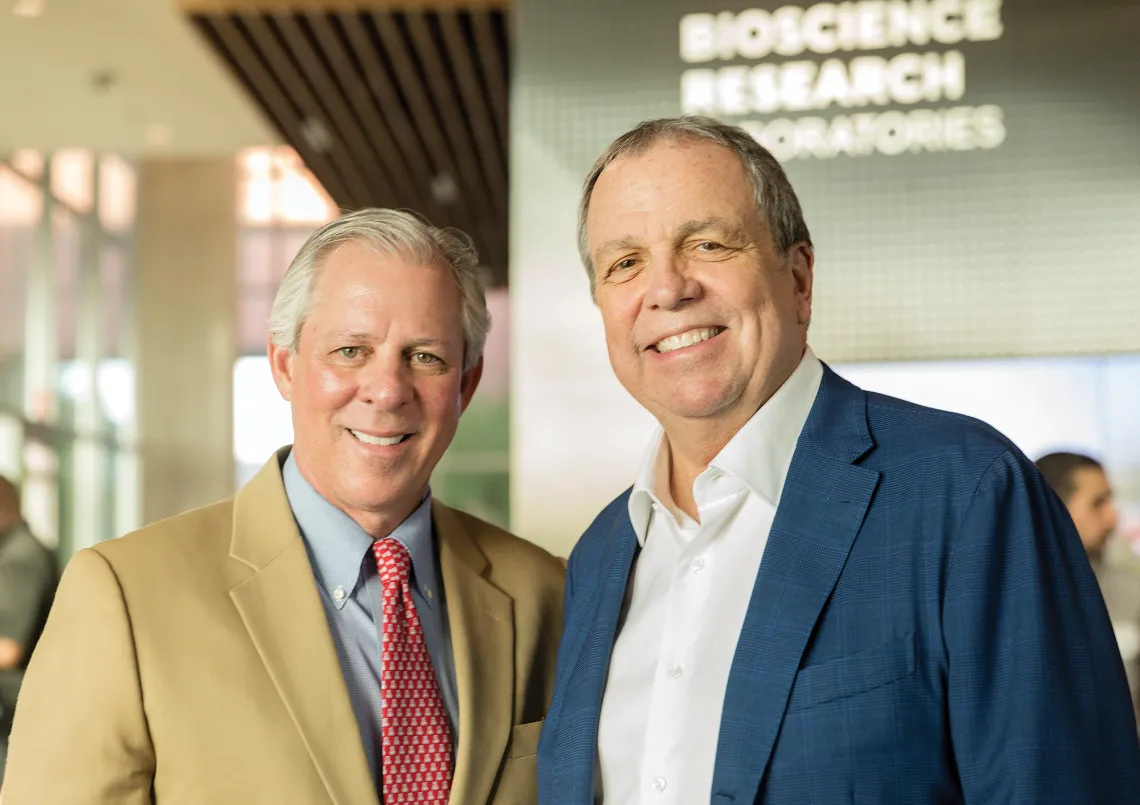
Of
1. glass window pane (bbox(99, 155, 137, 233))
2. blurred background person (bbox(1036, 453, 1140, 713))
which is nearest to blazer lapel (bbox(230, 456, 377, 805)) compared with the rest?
blurred background person (bbox(1036, 453, 1140, 713))

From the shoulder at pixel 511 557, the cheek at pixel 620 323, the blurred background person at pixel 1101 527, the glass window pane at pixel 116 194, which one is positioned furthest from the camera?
the glass window pane at pixel 116 194

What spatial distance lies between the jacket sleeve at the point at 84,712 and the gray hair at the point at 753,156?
3.76ft

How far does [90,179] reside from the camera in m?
11.5

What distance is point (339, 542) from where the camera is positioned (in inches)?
84.8

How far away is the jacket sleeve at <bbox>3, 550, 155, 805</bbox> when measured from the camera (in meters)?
1.86

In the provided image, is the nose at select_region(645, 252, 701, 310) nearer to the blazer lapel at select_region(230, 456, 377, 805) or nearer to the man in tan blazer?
the man in tan blazer

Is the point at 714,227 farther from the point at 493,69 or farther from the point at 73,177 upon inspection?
the point at 73,177

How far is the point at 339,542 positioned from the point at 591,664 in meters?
Answer: 0.52

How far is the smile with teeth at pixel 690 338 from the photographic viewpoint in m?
1.92

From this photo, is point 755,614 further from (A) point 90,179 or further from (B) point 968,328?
(A) point 90,179

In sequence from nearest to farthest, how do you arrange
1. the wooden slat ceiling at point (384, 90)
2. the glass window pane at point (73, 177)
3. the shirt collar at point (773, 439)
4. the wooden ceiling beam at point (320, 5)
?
the shirt collar at point (773, 439) < the wooden ceiling beam at point (320, 5) < the wooden slat ceiling at point (384, 90) < the glass window pane at point (73, 177)

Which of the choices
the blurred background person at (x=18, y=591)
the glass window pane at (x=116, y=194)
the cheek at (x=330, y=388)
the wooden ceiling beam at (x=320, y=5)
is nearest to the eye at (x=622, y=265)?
the cheek at (x=330, y=388)

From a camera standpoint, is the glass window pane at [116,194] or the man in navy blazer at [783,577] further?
the glass window pane at [116,194]

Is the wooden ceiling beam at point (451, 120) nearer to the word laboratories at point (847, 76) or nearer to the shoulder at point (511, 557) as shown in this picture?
the word laboratories at point (847, 76)
